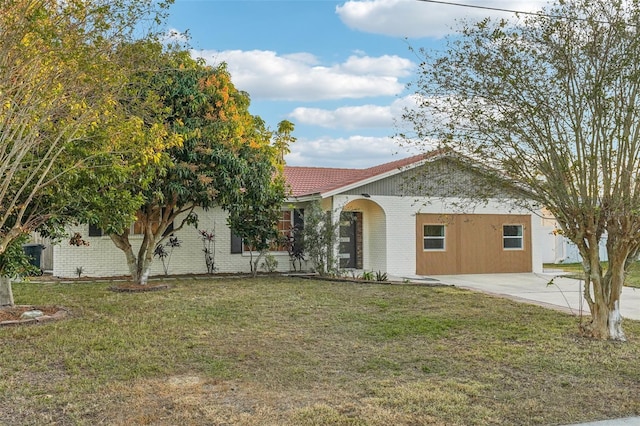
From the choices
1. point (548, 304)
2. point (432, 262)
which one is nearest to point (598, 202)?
point (548, 304)

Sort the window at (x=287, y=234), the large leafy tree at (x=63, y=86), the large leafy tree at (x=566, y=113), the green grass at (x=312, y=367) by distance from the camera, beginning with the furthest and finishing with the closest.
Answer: the window at (x=287, y=234) < the large leafy tree at (x=566, y=113) < the large leafy tree at (x=63, y=86) < the green grass at (x=312, y=367)

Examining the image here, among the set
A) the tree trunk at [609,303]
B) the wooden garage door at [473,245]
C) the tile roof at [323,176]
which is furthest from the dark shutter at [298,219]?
the tree trunk at [609,303]

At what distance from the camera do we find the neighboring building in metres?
16.8

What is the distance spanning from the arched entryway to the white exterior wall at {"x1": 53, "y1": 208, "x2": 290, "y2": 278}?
2287mm

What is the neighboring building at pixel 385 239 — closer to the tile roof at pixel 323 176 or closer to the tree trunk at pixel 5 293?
the tile roof at pixel 323 176

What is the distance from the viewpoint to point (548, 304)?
37.0ft

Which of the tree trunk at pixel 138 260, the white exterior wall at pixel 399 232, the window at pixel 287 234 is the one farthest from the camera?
the white exterior wall at pixel 399 232

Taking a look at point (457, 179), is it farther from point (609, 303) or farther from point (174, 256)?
point (174, 256)

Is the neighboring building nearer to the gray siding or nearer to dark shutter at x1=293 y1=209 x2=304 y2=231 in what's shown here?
dark shutter at x1=293 y1=209 x2=304 y2=231

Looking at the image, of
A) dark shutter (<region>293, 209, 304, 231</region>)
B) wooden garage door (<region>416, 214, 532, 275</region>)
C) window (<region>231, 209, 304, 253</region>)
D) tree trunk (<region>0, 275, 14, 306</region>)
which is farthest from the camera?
wooden garage door (<region>416, 214, 532, 275</region>)

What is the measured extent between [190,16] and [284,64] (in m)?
5.51

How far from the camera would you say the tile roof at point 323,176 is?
18.1m

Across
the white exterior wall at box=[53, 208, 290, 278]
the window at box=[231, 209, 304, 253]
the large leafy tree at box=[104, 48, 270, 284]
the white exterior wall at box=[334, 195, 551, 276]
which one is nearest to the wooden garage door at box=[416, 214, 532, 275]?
the white exterior wall at box=[334, 195, 551, 276]

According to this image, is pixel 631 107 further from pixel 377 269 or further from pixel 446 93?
pixel 377 269
